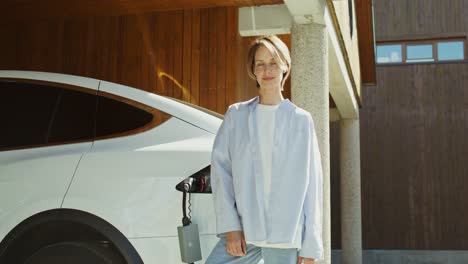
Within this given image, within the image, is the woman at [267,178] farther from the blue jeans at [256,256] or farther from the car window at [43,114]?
the car window at [43,114]

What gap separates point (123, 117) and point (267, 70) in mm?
1052

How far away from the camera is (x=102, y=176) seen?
3.05 metres

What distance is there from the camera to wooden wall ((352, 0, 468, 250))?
1449 centimetres

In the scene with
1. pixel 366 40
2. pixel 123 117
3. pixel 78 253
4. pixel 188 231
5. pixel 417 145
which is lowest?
pixel 78 253

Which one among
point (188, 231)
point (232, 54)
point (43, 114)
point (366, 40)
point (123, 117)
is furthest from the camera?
point (366, 40)

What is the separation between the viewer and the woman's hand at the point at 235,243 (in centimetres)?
253

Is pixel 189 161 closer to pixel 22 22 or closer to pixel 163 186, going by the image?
pixel 163 186

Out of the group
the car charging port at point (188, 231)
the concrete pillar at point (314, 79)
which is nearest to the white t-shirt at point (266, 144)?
the car charging port at point (188, 231)

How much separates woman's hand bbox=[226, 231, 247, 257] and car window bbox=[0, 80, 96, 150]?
116 centimetres

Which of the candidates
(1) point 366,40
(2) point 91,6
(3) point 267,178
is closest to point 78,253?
(3) point 267,178

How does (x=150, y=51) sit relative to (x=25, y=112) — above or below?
above

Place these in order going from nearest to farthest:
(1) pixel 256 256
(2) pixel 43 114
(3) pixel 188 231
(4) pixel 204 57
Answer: (1) pixel 256 256, (3) pixel 188 231, (2) pixel 43 114, (4) pixel 204 57

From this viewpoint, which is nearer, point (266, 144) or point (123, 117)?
point (266, 144)

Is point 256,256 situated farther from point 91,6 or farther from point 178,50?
point 91,6
